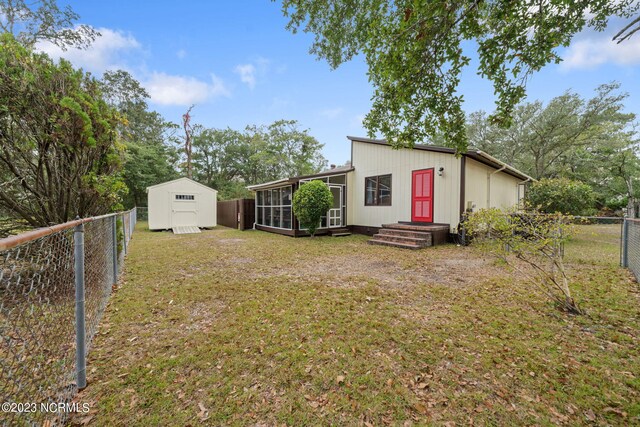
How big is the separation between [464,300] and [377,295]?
1.24 meters

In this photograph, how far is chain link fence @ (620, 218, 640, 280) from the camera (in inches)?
187

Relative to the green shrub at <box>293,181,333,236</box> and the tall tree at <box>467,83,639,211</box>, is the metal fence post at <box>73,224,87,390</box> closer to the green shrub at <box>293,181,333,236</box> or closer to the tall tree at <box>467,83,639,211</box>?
the green shrub at <box>293,181,333,236</box>

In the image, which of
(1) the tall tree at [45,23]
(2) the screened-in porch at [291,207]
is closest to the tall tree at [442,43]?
(2) the screened-in porch at [291,207]

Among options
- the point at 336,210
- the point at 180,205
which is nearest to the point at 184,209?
the point at 180,205

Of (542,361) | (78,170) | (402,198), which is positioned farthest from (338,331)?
(402,198)

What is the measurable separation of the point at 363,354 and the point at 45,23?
22030mm

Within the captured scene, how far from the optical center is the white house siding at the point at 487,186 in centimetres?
877

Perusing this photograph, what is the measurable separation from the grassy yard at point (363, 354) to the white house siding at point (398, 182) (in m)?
4.36

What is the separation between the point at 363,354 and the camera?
8.21ft

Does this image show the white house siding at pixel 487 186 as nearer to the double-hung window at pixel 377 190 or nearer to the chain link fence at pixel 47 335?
the double-hung window at pixel 377 190

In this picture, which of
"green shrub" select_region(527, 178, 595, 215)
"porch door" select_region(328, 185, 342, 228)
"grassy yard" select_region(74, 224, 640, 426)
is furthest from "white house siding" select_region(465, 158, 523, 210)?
"porch door" select_region(328, 185, 342, 228)

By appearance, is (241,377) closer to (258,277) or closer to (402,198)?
(258,277)

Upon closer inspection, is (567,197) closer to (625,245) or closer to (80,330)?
(625,245)

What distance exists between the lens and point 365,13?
13.6ft
